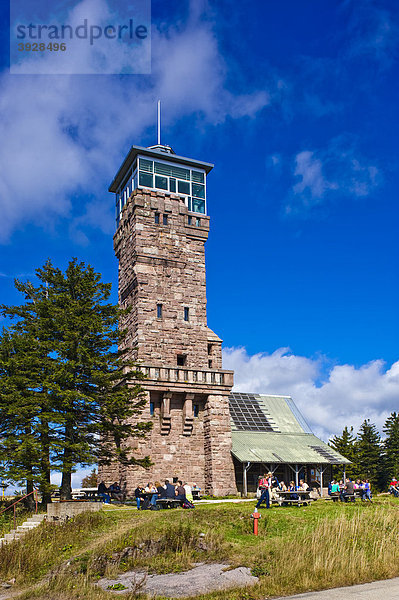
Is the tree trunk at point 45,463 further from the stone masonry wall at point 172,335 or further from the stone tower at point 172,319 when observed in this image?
the stone tower at point 172,319

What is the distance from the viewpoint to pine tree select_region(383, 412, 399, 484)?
173 feet

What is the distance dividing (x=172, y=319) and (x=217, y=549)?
71.6 ft

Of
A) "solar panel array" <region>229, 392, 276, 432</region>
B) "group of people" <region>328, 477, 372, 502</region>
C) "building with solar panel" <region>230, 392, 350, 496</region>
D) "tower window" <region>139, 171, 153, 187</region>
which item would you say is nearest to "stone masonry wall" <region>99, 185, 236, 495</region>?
"tower window" <region>139, 171, 153, 187</region>

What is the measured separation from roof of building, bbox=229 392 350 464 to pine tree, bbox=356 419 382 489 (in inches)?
493

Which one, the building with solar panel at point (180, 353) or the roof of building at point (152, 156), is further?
the roof of building at point (152, 156)

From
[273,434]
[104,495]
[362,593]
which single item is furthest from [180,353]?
[362,593]

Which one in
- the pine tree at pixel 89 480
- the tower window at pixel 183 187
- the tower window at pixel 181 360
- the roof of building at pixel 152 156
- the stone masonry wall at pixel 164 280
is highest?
the roof of building at pixel 152 156

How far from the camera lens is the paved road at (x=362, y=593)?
11.2 metres

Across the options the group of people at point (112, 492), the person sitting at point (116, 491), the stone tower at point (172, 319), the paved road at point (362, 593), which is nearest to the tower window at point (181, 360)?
the stone tower at point (172, 319)

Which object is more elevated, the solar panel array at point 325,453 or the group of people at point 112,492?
the solar panel array at point 325,453

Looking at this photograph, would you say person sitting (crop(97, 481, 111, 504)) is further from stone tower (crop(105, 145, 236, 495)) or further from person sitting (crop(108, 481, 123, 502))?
stone tower (crop(105, 145, 236, 495))

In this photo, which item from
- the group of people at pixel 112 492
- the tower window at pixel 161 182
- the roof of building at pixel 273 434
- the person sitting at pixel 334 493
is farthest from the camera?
the tower window at pixel 161 182

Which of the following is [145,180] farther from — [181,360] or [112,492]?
[112,492]

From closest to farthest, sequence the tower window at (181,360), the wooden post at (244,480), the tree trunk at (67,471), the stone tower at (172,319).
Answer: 1. the tree trunk at (67,471)
2. the wooden post at (244,480)
3. the stone tower at (172,319)
4. the tower window at (181,360)
